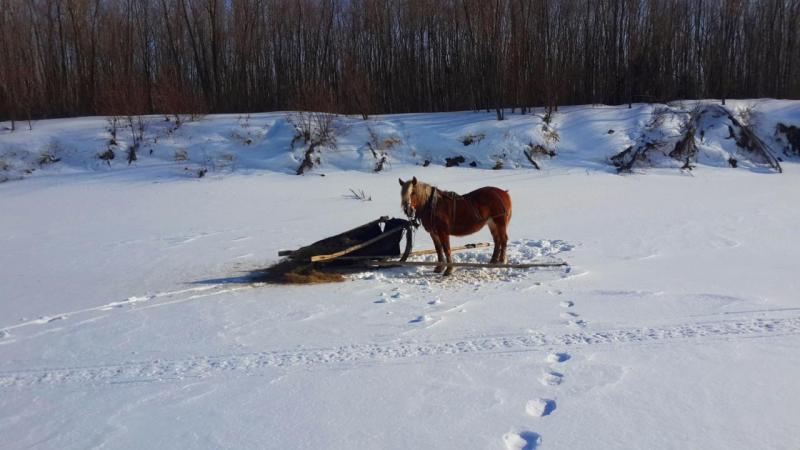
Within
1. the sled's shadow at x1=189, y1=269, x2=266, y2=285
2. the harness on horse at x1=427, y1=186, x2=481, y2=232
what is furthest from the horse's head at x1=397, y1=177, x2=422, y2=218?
the sled's shadow at x1=189, y1=269, x2=266, y2=285

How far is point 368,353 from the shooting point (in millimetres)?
4984

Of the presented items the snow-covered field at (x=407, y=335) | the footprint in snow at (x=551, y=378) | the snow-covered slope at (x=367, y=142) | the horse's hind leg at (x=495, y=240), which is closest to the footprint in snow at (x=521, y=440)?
the snow-covered field at (x=407, y=335)

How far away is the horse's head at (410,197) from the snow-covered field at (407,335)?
98 centimetres

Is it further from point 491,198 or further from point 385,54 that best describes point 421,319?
point 385,54

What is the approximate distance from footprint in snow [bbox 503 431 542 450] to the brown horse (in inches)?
165

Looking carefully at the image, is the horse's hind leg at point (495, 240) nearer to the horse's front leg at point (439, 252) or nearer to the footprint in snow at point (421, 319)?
the horse's front leg at point (439, 252)

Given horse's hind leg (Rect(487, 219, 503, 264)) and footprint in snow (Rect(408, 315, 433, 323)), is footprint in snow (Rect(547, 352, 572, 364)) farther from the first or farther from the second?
horse's hind leg (Rect(487, 219, 503, 264))

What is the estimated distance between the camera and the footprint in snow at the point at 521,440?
3.43 m

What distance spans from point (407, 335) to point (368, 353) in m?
0.55

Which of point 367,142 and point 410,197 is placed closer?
point 410,197

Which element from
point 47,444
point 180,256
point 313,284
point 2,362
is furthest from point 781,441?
point 180,256

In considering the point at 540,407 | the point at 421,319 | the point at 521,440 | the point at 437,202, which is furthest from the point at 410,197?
the point at 521,440

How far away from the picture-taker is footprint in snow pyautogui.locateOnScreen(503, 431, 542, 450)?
3434 mm

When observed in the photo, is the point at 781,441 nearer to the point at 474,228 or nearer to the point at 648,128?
the point at 474,228
